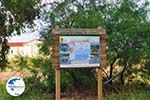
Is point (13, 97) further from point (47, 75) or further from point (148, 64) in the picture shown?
point (148, 64)

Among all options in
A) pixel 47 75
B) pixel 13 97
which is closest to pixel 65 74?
pixel 47 75

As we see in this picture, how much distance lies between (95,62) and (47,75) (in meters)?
3.07

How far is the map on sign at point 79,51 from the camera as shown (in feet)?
43.9

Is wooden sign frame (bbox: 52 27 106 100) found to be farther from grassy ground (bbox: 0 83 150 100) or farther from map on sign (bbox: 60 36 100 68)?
grassy ground (bbox: 0 83 150 100)
